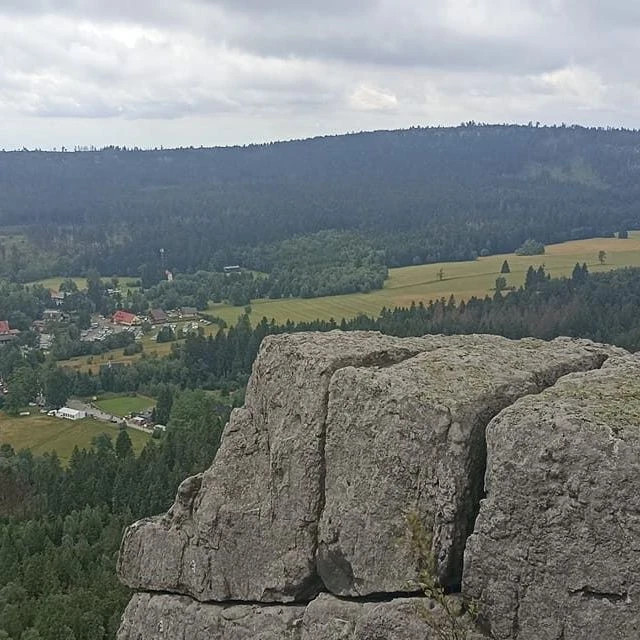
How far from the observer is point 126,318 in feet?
488

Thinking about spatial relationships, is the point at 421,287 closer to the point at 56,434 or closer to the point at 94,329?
the point at 94,329

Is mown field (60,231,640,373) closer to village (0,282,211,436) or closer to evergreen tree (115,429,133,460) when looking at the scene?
village (0,282,211,436)

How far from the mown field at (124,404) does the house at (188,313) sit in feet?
178

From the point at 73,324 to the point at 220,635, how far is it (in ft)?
450

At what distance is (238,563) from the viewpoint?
12.7 meters

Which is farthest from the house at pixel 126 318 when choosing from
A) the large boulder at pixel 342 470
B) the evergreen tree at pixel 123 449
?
the large boulder at pixel 342 470

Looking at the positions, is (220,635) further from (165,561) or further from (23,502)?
(23,502)

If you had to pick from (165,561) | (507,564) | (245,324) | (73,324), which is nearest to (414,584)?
(507,564)

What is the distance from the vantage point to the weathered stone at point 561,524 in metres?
9.69

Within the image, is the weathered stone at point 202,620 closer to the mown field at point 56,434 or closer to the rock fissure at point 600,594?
the rock fissure at point 600,594

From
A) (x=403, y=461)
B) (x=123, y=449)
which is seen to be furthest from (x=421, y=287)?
(x=403, y=461)

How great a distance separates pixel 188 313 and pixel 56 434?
73.2 m

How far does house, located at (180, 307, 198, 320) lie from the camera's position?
494 feet

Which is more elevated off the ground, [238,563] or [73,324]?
[238,563]
